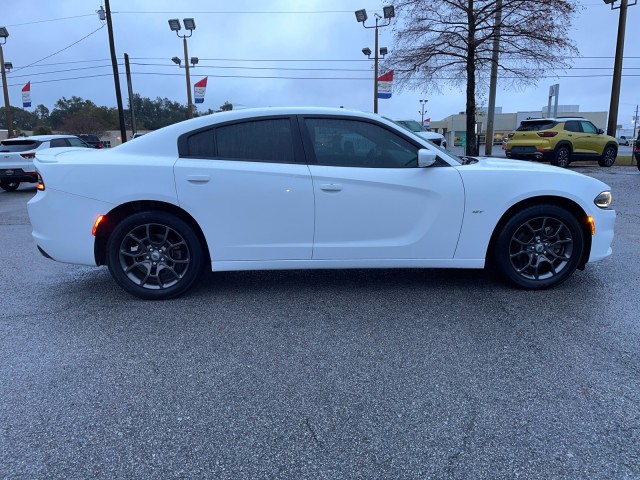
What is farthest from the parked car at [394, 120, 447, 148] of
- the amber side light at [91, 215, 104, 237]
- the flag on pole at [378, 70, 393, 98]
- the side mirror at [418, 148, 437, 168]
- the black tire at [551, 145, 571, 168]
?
the amber side light at [91, 215, 104, 237]

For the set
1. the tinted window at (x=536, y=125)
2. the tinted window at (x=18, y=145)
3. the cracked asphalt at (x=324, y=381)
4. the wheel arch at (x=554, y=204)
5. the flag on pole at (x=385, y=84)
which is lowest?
the cracked asphalt at (x=324, y=381)

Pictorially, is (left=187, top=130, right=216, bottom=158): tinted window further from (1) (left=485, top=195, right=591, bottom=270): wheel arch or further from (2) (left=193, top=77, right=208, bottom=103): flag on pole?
(2) (left=193, top=77, right=208, bottom=103): flag on pole

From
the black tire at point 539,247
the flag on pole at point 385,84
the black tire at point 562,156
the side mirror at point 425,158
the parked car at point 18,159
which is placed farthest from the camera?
the flag on pole at point 385,84

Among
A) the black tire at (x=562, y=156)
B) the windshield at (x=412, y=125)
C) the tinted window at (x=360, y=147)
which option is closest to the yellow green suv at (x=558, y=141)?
the black tire at (x=562, y=156)

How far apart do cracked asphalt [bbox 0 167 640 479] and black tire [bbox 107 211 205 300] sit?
0.52ft

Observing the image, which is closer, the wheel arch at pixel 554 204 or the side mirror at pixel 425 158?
the side mirror at pixel 425 158

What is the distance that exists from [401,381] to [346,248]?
152 centimetres

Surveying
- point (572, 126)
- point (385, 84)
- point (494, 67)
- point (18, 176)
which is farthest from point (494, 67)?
point (18, 176)

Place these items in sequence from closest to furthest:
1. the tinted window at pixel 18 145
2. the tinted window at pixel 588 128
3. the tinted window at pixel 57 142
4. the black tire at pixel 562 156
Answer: the tinted window at pixel 18 145 < the tinted window at pixel 57 142 < the black tire at pixel 562 156 < the tinted window at pixel 588 128

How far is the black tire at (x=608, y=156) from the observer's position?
17.8 meters

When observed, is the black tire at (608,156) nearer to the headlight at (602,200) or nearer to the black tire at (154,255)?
the headlight at (602,200)

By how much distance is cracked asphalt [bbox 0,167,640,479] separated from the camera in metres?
2.18

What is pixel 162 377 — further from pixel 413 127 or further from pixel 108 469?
pixel 413 127

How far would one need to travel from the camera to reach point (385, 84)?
20.6 metres
